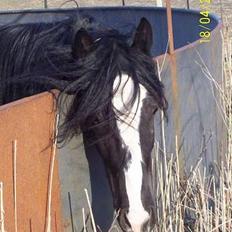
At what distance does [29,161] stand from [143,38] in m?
0.83

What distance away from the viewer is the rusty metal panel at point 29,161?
103 inches

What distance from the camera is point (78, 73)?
3.12 m

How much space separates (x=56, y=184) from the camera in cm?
298

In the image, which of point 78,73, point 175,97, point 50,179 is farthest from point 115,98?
point 175,97

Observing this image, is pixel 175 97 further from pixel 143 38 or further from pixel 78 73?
pixel 78 73

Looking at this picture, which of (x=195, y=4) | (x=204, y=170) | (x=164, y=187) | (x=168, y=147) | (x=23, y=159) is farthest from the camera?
(x=195, y=4)

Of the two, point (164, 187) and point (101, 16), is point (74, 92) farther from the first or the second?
point (101, 16)

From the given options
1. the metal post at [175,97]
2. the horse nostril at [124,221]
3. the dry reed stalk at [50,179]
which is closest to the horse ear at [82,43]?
the dry reed stalk at [50,179]

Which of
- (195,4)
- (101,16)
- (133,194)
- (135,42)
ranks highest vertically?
(195,4)

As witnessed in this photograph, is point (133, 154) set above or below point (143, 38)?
below

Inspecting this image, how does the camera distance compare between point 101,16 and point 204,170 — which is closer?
point 204,170

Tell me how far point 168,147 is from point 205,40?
3.43 feet

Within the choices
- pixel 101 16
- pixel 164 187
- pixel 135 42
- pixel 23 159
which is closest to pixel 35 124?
pixel 23 159

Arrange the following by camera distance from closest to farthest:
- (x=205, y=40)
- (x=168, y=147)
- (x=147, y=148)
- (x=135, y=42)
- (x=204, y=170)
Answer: (x=147, y=148)
(x=135, y=42)
(x=168, y=147)
(x=204, y=170)
(x=205, y=40)
